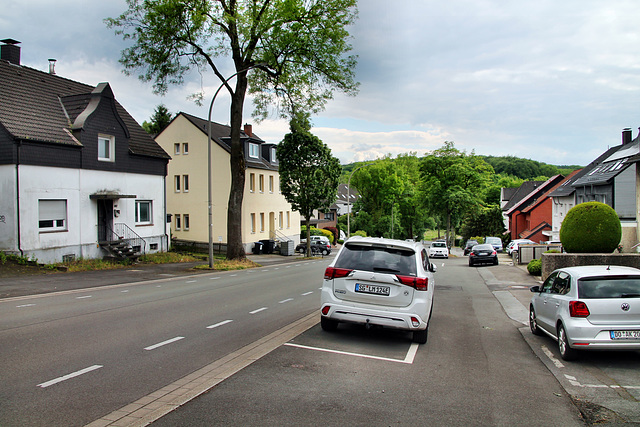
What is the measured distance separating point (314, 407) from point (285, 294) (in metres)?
9.91

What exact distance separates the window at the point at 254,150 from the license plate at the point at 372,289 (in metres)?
38.1

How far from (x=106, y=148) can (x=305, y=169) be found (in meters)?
17.4

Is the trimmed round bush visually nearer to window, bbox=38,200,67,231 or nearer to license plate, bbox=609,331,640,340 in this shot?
license plate, bbox=609,331,640,340

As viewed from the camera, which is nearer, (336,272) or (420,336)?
(336,272)

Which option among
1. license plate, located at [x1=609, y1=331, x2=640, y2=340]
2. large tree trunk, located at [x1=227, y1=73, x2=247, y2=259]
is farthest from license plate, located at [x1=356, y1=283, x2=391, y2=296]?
large tree trunk, located at [x1=227, y1=73, x2=247, y2=259]

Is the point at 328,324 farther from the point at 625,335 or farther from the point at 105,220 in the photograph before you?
the point at 105,220

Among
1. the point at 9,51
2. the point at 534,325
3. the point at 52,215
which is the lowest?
the point at 534,325

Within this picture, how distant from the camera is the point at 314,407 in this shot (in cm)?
518

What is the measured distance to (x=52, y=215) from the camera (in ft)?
72.6

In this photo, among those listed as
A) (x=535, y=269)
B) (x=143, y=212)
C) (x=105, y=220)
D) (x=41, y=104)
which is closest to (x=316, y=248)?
(x=143, y=212)

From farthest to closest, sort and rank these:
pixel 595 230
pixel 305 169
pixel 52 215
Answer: pixel 305 169
pixel 52 215
pixel 595 230

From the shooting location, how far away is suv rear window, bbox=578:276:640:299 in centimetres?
779

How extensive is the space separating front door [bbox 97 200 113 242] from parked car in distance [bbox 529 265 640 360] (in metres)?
22.7

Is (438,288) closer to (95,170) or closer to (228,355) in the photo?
(228,355)
